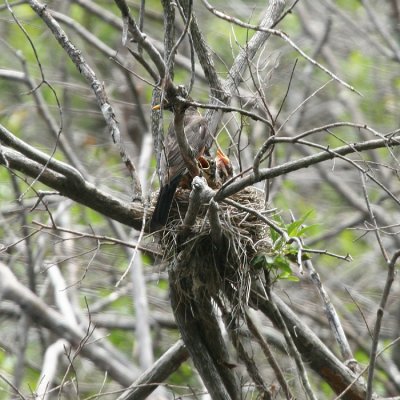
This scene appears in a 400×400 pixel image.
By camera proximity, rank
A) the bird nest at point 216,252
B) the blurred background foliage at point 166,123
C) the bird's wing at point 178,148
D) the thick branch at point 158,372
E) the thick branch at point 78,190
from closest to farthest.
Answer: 1. the thick branch at point 78,190
2. the bird nest at point 216,252
3. the bird's wing at point 178,148
4. the thick branch at point 158,372
5. the blurred background foliage at point 166,123

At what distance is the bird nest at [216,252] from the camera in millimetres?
5277

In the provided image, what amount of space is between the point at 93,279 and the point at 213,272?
4835 mm

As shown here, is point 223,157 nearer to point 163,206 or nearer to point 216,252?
point 163,206

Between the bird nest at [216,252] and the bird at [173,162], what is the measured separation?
95 millimetres

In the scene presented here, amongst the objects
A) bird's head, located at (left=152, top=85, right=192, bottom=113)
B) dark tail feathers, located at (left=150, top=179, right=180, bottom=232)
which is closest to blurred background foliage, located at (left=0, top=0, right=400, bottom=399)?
dark tail feathers, located at (left=150, top=179, right=180, bottom=232)

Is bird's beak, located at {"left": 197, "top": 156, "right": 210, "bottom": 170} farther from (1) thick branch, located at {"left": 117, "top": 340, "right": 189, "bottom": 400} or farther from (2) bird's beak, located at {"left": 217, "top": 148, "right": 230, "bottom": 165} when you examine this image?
(1) thick branch, located at {"left": 117, "top": 340, "right": 189, "bottom": 400}

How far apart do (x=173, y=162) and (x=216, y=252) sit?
2.70ft

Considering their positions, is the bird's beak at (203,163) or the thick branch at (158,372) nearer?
the thick branch at (158,372)

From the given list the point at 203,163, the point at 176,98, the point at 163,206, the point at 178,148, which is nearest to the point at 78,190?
the point at 163,206

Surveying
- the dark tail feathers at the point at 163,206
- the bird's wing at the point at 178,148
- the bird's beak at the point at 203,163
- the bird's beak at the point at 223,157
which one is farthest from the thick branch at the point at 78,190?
the bird's beak at the point at 223,157

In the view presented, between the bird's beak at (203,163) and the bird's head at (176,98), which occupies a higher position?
the bird's head at (176,98)

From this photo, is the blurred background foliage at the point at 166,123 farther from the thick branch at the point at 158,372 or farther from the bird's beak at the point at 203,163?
the thick branch at the point at 158,372

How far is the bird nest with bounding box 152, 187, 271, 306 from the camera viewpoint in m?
5.28

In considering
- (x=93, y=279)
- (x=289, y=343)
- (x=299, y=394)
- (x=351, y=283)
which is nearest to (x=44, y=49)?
(x=93, y=279)
